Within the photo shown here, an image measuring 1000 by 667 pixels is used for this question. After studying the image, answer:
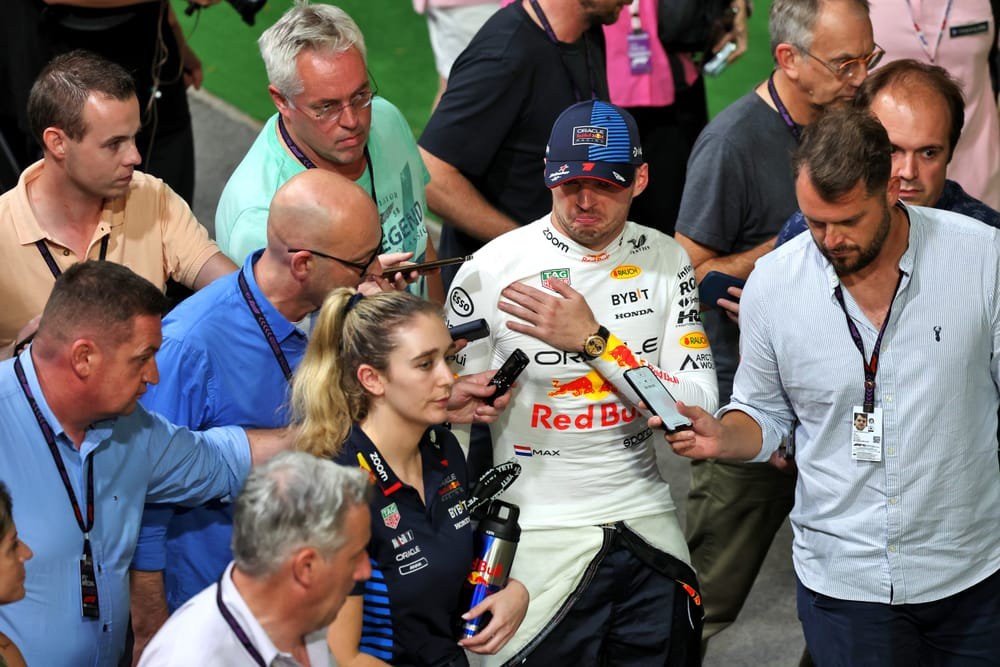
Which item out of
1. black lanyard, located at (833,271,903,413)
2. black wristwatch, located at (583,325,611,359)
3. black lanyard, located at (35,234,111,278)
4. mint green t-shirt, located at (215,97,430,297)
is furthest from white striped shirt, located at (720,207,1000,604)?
black lanyard, located at (35,234,111,278)

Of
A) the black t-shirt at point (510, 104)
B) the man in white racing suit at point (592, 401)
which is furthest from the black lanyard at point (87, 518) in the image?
the black t-shirt at point (510, 104)

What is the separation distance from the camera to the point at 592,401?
3855 mm

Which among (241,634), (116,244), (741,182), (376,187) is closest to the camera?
(241,634)

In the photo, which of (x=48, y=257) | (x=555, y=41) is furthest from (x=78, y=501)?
(x=555, y=41)

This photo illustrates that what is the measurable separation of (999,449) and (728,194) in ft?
4.07

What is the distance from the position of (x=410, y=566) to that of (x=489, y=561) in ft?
0.80

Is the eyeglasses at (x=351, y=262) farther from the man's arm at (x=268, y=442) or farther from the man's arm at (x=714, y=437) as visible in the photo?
the man's arm at (x=714, y=437)

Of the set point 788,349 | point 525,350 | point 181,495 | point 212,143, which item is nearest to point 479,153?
point 525,350

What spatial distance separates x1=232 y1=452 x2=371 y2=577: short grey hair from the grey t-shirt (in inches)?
84.2

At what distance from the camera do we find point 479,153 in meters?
4.92

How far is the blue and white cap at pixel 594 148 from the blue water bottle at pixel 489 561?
0.96 m

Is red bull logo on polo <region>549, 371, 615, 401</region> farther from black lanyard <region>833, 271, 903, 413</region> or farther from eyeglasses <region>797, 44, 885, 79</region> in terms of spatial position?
eyeglasses <region>797, 44, 885, 79</region>

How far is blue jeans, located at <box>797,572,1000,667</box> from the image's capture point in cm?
370

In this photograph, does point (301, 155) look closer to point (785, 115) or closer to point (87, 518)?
point (87, 518)
